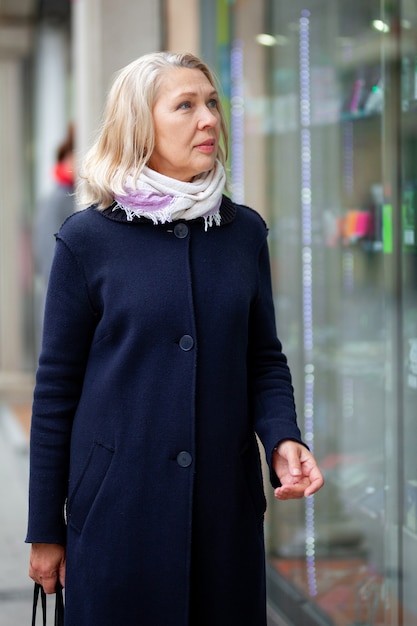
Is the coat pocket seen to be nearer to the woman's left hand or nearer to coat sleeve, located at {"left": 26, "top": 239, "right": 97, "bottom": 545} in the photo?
coat sleeve, located at {"left": 26, "top": 239, "right": 97, "bottom": 545}

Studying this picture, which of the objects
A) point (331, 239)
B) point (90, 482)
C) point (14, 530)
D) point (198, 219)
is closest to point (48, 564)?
point (90, 482)

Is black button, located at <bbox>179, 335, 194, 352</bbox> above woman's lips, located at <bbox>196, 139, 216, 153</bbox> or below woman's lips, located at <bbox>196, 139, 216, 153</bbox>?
below

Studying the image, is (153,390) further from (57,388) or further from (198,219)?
(198,219)

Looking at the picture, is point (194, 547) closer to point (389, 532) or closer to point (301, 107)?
point (389, 532)

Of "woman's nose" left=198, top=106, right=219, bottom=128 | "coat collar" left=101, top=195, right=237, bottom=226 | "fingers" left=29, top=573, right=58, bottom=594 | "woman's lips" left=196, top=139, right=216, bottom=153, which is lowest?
"fingers" left=29, top=573, right=58, bottom=594

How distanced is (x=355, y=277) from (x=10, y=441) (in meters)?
3.93

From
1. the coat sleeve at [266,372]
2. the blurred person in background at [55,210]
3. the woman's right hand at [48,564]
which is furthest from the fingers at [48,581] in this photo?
the blurred person in background at [55,210]

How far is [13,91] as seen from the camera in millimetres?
10461

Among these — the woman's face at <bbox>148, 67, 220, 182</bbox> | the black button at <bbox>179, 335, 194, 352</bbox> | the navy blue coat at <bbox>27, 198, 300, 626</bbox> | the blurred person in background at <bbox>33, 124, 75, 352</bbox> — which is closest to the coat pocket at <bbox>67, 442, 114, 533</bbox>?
the navy blue coat at <bbox>27, 198, 300, 626</bbox>

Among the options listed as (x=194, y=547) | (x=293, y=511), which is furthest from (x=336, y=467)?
(x=194, y=547)

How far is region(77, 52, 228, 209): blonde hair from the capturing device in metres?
2.20

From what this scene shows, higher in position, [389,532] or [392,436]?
[392,436]

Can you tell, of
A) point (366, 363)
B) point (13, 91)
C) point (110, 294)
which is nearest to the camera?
point (110, 294)

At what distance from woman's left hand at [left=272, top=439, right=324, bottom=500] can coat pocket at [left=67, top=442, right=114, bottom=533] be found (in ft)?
1.14
